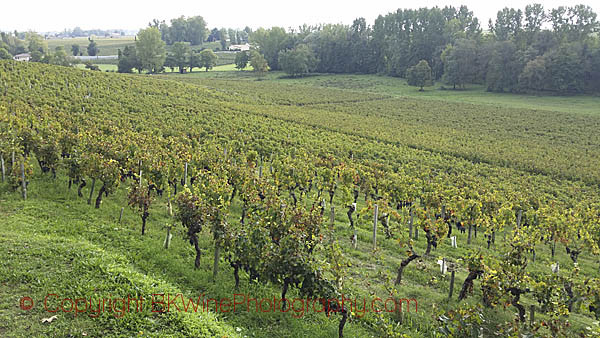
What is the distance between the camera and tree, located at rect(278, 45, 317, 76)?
381 feet

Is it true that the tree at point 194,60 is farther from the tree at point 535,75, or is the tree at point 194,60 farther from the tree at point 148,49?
the tree at point 535,75

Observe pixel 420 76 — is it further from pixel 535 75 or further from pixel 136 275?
pixel 136 275

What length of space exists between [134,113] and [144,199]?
27229 mm

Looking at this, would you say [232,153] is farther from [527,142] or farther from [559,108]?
[559,108]

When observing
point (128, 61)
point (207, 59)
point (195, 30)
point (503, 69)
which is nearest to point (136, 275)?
point (503, 69)

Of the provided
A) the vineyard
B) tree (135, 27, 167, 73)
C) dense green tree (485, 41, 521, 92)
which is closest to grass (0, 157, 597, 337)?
the vineyard

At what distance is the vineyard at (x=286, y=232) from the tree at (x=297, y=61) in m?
82.0

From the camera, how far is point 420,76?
94688 mm

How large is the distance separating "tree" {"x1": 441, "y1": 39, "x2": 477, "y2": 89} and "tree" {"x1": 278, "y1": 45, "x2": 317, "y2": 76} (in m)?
39.0

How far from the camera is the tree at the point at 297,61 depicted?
381 feet

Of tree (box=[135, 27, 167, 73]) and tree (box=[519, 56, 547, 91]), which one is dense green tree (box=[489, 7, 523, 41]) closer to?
tree (box=[519, 56, 547, 91])

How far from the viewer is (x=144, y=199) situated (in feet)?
48.4

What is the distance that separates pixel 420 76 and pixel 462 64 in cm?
949

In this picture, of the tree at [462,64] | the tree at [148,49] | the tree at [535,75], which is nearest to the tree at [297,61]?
the tree at [148,49]
